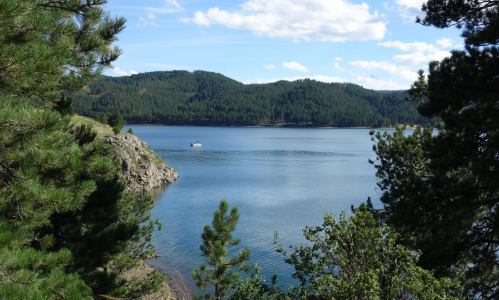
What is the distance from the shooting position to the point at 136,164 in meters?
40.0

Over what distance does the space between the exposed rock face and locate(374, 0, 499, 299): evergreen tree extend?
108ft

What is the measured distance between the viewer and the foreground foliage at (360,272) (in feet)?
16.7

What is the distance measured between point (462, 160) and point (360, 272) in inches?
170

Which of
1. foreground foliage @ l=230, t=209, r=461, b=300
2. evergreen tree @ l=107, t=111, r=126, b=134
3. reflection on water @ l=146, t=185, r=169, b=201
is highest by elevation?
evergreen tree @ l=107, t=111, r=126, b=134

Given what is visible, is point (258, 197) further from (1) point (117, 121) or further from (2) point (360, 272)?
(2) point (360, 272)

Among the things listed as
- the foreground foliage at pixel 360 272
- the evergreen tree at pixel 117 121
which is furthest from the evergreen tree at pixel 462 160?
the evergreen tree at pixel 117 121

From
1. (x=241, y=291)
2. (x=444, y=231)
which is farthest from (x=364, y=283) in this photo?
(x=444, y=231)

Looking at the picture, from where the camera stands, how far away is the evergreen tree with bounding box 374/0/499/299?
773 cm

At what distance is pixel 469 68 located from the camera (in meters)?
8.05

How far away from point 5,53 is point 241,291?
5054 millimetres

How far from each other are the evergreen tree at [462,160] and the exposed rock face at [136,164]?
3301 centimetres

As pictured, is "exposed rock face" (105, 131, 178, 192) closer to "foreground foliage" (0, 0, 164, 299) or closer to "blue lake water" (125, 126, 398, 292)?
"blue lake water" (125, 126, 398, 292)

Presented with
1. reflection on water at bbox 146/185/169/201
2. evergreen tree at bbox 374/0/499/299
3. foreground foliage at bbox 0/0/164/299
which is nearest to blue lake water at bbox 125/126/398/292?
reflection on water at bbox 146/185/169/201

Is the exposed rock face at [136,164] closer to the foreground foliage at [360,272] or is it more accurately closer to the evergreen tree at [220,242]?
the evergreen tree at [220,242]
